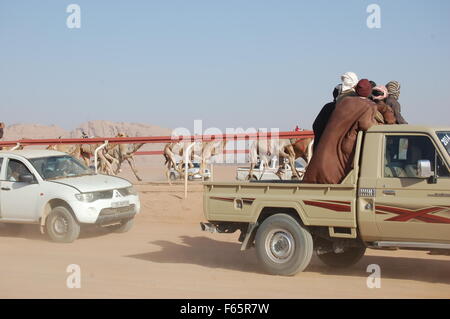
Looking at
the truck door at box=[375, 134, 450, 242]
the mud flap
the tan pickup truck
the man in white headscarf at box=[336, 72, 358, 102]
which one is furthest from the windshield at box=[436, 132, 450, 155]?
the mud flap

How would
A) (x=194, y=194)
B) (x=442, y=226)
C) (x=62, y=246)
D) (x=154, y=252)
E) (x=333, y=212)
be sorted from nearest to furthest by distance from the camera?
(x=442, y=226) → (x=333, y=212) → (x=154, y=252) → (x=62, y=246) → (x=194, y=194)

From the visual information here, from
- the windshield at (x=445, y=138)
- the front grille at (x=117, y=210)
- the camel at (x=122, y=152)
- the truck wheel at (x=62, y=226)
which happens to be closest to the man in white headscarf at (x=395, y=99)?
the windshield at (x=445, y=138)

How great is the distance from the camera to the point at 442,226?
9.08 metres

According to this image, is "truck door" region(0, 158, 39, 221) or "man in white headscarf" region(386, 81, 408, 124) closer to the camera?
"man in white headscarf" region(386, 81, 408, 124)

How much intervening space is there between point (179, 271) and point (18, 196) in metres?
5.67

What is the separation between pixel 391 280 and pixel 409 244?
693 millimetres

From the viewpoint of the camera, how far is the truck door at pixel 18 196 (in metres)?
14.8

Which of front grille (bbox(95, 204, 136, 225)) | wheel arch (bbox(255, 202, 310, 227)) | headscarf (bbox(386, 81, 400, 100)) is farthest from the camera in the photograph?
front grille (bbox(95, 204, 136, 225))

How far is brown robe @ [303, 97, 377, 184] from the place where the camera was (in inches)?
390

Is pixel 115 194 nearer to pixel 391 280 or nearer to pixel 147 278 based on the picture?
pixel 147 278

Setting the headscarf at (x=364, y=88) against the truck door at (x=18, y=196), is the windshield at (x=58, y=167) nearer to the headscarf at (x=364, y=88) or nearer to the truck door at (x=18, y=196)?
the truck door at (x=18, y=196)

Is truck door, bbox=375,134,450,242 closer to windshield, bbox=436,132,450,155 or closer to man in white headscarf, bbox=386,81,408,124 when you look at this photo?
windshield, bbox=436,132,450,155

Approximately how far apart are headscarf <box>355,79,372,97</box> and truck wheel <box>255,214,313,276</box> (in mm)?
2030
